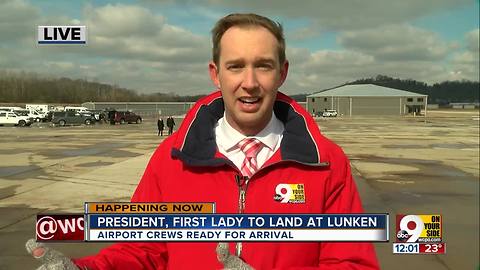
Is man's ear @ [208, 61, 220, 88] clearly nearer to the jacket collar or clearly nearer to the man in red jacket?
A: the man in red jacket

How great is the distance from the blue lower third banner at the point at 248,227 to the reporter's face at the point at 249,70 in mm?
532

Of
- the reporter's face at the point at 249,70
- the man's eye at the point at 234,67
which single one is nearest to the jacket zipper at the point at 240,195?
the reporter's face at the point at 249,70

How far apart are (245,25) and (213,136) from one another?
61 cm

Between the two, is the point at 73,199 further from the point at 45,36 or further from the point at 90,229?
the point at 90,229

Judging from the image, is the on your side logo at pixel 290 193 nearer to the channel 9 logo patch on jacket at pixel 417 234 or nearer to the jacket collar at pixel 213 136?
the jacket collar at pixel 213 136

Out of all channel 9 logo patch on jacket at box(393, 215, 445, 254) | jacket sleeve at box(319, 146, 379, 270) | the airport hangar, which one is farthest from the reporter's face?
channel 9 logo patch on jacket at box(393, 215, 445, 254)

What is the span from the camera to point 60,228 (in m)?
2.11

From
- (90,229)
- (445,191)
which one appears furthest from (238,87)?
(445,191)

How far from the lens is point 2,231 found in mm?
5902

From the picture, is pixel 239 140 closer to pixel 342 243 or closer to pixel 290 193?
pixel 290 193

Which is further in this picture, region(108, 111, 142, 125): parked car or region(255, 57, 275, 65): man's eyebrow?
region(108, 111, 142, 125): parked car

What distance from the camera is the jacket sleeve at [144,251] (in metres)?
2.04

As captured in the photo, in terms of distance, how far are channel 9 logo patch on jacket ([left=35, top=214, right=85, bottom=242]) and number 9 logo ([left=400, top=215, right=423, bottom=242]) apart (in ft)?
6.33

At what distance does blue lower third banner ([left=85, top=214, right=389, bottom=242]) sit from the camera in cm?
200
